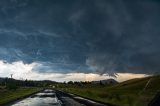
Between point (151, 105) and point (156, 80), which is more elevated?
point (156, 80)

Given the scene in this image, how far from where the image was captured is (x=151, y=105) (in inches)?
289

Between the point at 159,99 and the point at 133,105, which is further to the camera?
the point at 133,105

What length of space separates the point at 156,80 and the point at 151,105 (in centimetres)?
12771

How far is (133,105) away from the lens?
35.1 m

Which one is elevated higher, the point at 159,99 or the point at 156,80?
the point at 156,80

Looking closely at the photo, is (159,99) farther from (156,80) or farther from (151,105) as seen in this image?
(156,80)

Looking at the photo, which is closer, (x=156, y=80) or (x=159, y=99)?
(x=159, y=99)

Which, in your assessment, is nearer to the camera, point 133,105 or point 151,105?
point 151,105

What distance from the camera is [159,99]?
24.1ft

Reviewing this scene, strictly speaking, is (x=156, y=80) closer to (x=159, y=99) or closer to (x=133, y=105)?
(x=133, y=105)

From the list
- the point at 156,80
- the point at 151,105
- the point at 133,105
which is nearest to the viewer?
the point at 151,105

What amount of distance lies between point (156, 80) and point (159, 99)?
128 meters

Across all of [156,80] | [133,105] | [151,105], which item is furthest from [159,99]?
[156,80]

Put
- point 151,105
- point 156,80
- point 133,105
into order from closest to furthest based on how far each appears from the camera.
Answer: point 151,105 → point 133,105 → point 156,80
